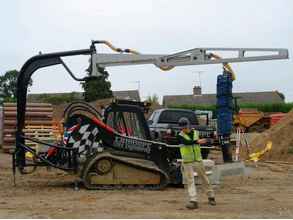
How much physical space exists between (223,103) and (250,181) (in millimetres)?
3187

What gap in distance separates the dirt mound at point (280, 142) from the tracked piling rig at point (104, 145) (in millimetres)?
→ 11191

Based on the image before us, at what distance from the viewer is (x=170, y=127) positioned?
20.1 m

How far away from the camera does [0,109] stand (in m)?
31.6

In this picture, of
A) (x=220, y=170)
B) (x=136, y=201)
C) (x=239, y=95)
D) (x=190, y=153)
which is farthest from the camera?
(x=239, y=95)

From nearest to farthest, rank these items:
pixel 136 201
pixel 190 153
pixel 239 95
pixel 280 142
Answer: pixel 190 153 → pixel 136 201 → pixel 280 142 → pixel 239 95

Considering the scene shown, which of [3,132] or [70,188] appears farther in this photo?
[3,132]

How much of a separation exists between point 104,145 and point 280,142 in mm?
13621

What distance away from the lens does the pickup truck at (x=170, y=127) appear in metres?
19.5

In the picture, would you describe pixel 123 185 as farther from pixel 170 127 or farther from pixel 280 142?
pixel 280 142

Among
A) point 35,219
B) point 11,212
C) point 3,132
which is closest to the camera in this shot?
point 35,219

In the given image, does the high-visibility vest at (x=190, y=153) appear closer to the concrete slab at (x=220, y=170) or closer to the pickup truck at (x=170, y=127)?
the concrete slab at (x=220, y=170)

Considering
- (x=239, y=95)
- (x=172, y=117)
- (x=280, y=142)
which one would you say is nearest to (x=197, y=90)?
(x=239, y=95)

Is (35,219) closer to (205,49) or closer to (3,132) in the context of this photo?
(205,49)

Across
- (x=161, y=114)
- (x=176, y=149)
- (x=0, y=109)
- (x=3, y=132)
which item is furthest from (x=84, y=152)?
(x=0, y=109)
